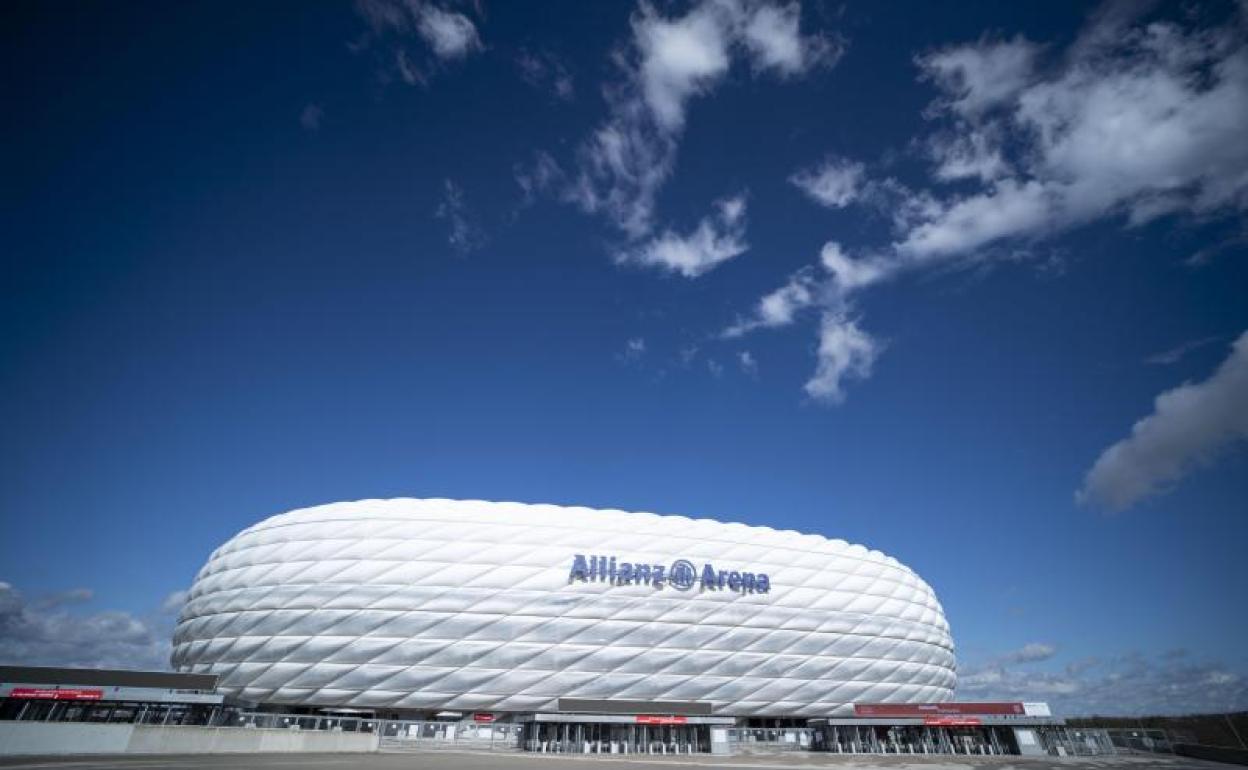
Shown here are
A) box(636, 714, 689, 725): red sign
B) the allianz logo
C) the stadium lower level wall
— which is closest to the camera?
the stadium lower level wall

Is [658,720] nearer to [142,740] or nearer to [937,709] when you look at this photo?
[937,709]

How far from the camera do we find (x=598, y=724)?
40500mm

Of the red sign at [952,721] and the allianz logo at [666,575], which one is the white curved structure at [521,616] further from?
the red sign at [952,721]

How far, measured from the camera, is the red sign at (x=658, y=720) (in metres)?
38.9

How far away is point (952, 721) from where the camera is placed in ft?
139

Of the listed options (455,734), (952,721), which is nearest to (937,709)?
(952,721)

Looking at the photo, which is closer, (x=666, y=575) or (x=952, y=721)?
(x=952, y=721)

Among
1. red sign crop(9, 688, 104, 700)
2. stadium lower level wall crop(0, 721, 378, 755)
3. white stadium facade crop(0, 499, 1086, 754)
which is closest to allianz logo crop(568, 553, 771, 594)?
white stadium facade crop(0, 499, 1086, 754)

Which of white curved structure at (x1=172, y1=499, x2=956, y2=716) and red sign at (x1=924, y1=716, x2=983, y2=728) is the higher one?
white curved structure at (x1=172, y1=499, x2=956, y2=716)

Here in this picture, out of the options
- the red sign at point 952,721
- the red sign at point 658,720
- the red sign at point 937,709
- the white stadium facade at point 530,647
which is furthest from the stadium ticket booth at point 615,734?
the red sign at point 952,721

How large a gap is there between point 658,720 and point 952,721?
20.0m

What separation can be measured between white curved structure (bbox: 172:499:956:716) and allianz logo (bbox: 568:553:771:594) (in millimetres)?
127

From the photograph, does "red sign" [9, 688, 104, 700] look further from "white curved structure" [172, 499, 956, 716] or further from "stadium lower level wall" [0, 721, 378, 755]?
"stadium lower level wall" [0, 721, 378, 755]

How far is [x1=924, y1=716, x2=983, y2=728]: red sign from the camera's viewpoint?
138ft
